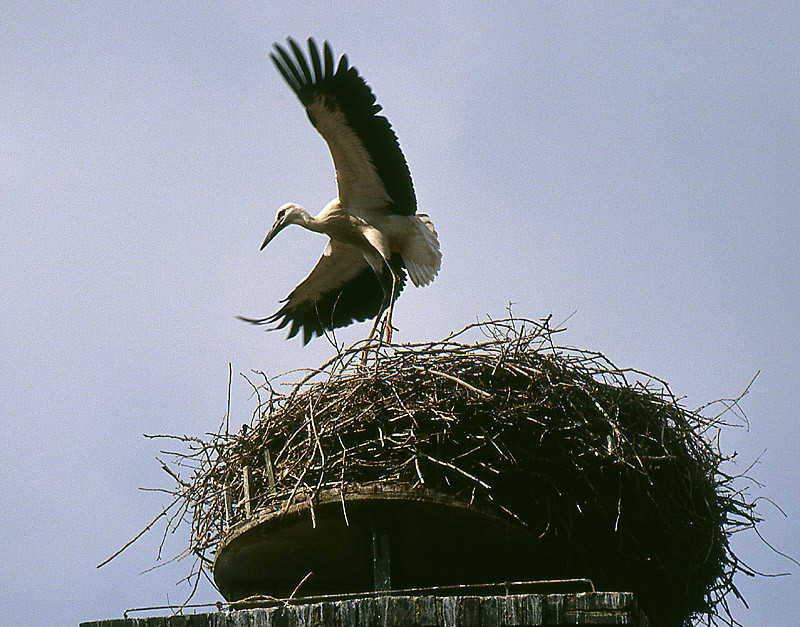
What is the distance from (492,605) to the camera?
4719 millimetres

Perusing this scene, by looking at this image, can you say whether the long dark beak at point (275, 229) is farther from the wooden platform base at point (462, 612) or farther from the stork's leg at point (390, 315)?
the wooden platform base at point (462, 612)

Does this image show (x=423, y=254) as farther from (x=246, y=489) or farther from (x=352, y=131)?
(x=246, y=489)

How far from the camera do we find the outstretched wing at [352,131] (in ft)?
24.8

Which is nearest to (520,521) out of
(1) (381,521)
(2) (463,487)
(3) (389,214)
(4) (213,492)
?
(2) (463,487)

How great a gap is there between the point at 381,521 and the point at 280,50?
3.55m

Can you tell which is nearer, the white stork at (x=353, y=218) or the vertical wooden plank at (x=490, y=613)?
the vertical wooden plank at (x=490, y=613)

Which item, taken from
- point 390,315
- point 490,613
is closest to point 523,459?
point 490,613

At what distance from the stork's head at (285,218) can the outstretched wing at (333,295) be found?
35 cm

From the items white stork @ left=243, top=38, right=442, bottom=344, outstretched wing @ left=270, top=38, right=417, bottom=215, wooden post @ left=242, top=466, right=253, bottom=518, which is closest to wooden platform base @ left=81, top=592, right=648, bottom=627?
wooden post @ left=242, top=466, right=253, bottom=518

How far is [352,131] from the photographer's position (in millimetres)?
7758

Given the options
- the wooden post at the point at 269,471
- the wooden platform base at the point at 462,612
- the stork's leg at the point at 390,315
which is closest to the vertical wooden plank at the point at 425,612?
the wooden platform base at the point at 462,612

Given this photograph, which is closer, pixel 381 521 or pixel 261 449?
pixel 381 521

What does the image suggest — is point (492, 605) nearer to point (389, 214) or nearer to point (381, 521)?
point (381, 521)

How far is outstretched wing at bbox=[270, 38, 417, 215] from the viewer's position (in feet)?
24.8
